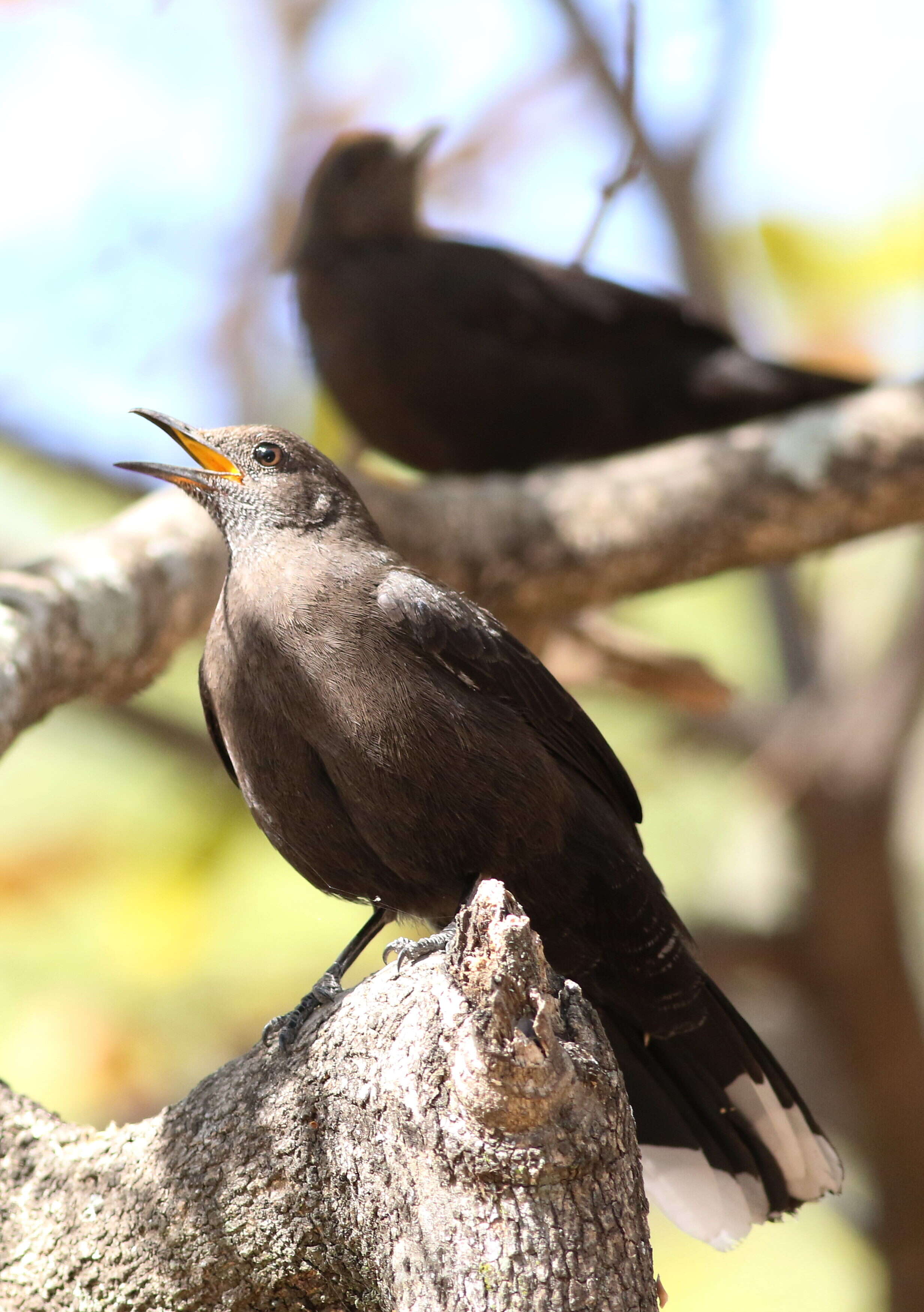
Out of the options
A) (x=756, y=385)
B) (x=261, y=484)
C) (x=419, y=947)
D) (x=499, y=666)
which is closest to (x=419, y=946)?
(x=419, y=947)

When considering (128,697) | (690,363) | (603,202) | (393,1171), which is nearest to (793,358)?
(690,363)

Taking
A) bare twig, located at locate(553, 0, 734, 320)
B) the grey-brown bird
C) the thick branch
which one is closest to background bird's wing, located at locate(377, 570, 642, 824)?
the thick branch

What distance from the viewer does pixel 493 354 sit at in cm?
607

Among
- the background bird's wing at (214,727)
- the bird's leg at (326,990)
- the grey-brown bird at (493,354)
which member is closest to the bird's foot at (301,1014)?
the bird's leg at (326,990)

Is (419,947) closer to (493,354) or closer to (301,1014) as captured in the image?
(301,1014)

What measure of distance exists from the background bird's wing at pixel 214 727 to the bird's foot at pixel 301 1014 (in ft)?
1.79

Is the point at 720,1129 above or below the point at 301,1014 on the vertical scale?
below

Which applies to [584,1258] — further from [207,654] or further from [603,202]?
[603,202]

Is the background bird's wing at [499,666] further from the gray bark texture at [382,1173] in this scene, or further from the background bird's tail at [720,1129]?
the gray bark texture at [382,1173]

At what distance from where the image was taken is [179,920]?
24.7 ft

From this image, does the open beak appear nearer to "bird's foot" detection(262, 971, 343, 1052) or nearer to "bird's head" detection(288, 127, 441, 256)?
"bird's foot" detection(262, 971, 343, 1052)

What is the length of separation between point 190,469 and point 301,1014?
1566mm

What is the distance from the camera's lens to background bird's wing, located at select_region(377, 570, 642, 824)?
2963 millimetres

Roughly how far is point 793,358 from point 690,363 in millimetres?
3245
